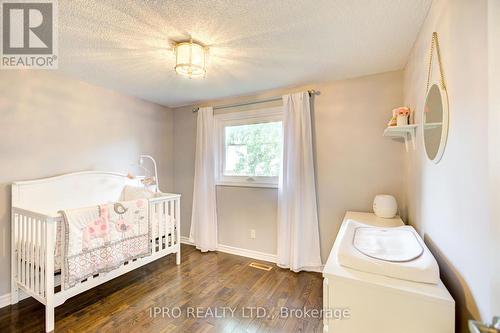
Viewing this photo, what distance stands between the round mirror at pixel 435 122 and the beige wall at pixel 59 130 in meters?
3.21

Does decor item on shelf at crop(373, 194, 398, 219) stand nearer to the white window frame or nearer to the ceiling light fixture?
the white window frame

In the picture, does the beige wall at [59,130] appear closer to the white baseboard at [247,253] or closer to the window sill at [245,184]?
the window sill at [245,184]

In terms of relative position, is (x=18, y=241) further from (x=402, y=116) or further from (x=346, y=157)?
(x=402, y=116)

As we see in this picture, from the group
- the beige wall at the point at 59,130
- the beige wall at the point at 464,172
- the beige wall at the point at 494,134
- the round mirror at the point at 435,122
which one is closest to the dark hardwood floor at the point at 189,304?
the beige wall at the point at 59,130

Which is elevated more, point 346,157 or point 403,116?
point 403,116

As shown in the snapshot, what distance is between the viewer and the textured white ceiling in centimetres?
135

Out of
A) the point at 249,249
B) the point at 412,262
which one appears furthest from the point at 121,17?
the point at 249,249

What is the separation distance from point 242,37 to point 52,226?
202 cm

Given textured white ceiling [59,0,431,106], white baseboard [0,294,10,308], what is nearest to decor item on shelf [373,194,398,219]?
textured white ceiling [59,0,431,106]

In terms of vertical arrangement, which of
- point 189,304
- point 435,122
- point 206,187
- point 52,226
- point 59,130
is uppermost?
point 59,130

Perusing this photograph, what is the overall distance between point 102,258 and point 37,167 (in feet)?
3.72

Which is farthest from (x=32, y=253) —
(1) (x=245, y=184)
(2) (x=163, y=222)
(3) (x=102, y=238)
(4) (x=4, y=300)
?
(1) (x=245, y=184)

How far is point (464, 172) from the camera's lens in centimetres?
93

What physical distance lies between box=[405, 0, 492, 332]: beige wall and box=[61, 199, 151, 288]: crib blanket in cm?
241
